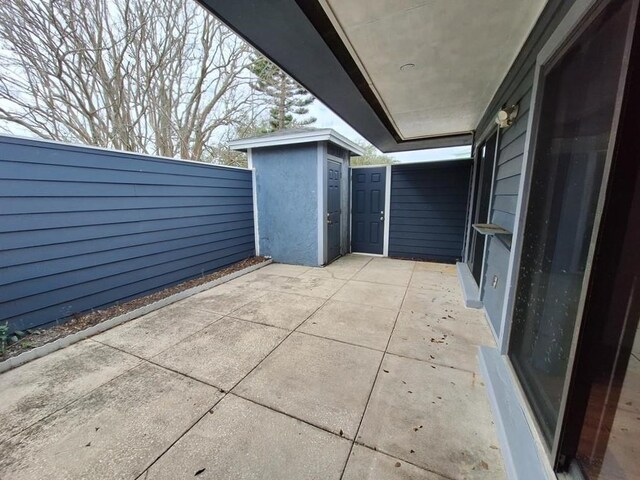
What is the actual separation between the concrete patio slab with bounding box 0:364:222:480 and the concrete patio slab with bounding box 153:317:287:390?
0.12 metres

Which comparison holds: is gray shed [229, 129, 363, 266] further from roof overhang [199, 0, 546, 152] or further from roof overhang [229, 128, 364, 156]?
roof overhang [199, 0, 546, 152]

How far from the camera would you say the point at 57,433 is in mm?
1471

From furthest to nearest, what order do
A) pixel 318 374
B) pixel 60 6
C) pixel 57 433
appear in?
pixel 60 6, pixel 318 374, pixel 57 433

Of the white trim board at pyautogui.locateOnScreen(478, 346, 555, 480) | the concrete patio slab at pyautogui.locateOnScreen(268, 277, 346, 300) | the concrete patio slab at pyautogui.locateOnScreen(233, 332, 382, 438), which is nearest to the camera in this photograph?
the white trim board at pyautogui.locateOnScreen(478, 346, 555, 480)

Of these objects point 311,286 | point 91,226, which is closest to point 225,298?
point 311,286

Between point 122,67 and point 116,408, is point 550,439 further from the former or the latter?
point 122,67

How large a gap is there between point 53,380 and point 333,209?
431 centimetres

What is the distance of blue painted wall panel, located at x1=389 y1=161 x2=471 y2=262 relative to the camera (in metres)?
4.96

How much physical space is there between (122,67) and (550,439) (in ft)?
30.7

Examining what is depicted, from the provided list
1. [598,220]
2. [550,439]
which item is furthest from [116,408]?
[598,220]

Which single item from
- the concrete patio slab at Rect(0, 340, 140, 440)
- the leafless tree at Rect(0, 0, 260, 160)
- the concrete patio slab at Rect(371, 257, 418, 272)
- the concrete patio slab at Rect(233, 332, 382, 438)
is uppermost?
the leafless tree at Rect(0, 0, 260, 160)

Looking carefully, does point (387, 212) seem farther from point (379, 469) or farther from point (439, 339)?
point (379, 469)

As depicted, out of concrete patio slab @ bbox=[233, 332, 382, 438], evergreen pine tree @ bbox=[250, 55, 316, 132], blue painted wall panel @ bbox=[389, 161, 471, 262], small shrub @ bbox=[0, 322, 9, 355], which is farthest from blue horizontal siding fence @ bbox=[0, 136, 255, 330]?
evergreen pine tree @ bbox=[250, 55, 316, 132]

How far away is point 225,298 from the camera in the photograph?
341 cm
